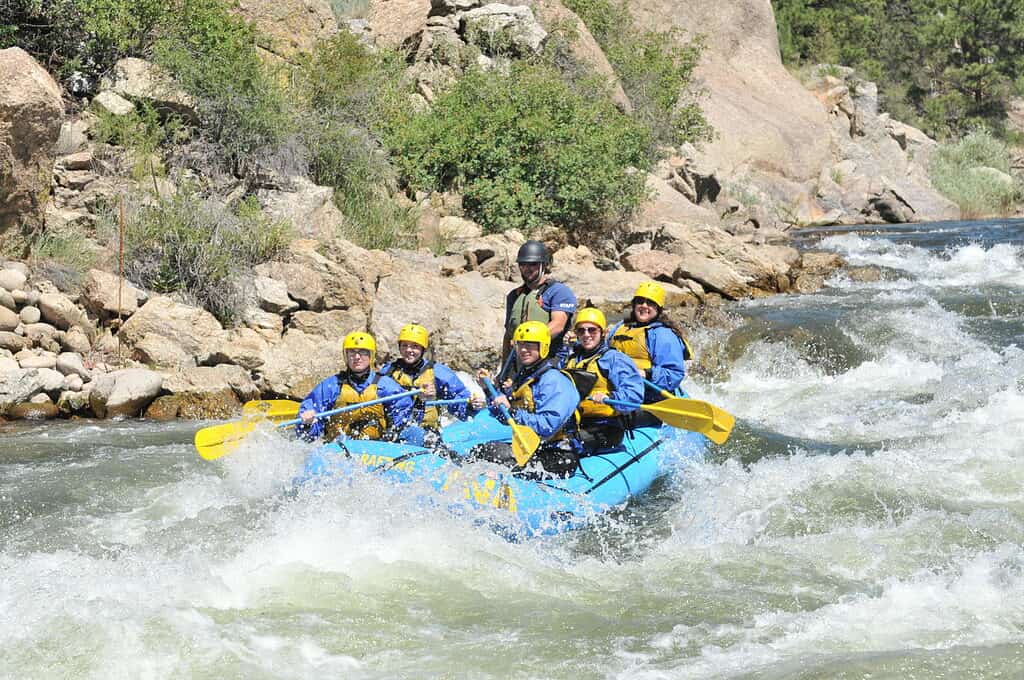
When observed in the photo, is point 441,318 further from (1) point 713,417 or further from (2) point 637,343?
(1) point 713,417

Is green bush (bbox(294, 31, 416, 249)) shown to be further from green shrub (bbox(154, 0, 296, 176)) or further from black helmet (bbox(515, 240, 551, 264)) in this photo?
black helmet (bbox(515, 240, 551, 264))

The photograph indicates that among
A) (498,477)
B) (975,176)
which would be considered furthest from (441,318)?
(975,176)

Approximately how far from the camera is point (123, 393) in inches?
324

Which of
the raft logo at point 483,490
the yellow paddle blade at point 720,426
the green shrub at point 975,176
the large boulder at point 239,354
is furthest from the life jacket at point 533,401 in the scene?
the green shrub at point 975,176

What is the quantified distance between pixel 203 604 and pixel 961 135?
3482 cm

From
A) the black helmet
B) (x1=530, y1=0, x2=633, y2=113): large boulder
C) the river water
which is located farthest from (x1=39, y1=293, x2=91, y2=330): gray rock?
(x1=530, y1=0, x2=633, y2=113): large boulder

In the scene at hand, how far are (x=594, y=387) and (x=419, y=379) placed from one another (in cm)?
108

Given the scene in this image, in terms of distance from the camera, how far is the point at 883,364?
10.0 m

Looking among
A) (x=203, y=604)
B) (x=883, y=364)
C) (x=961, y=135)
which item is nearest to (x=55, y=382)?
(x=203, y=604)

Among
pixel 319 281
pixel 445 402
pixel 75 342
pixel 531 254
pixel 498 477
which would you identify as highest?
pixel 531 254

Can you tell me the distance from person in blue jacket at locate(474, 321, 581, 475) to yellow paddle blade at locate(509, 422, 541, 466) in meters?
0.18

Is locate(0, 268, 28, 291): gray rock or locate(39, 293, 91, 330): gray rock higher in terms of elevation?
locate(0, 268, 28, 291): gray rock

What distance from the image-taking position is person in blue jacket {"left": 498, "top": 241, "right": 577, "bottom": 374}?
715cm

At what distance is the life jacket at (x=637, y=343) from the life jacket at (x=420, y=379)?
1289 millimetres
